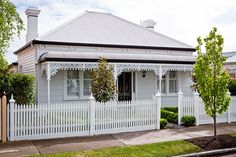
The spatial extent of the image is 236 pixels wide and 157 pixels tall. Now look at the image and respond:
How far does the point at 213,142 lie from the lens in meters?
9.77

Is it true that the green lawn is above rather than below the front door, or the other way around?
below

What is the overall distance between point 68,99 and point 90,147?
7.29 meters

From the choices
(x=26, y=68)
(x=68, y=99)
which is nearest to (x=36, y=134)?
(x=68, y=99)

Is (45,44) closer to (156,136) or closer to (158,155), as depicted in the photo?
(156,136)

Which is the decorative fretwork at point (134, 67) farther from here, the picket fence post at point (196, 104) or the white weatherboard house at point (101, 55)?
the picket fence post at point (196, 104)

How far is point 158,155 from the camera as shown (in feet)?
27.7

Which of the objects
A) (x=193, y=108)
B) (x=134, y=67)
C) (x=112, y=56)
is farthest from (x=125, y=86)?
(x=193, y=108)

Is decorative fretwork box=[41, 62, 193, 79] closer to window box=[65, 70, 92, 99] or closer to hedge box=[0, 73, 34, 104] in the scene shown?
window box=[65, 70, 92, 99]

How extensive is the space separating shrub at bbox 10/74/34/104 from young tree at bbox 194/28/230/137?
6535 millimetres

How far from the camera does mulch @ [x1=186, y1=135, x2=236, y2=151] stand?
31.0ft

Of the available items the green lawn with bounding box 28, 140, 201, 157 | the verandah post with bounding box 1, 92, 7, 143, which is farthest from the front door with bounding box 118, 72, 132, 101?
the verandah post with bounding box 1, 92, 7, 143

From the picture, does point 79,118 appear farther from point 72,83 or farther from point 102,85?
point 72,83

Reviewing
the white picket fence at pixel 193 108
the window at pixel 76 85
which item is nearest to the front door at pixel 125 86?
the window at pixel 76 85

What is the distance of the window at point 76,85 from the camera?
53.4ft
